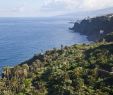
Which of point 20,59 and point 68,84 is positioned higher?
point 68,84

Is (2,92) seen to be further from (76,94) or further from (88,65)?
(88,65)

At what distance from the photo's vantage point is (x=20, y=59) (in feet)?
481

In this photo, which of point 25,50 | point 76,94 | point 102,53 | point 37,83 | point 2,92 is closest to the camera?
point 76,94

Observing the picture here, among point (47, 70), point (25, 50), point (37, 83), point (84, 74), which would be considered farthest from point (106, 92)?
point (25, 50)

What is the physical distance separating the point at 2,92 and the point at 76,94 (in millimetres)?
16860

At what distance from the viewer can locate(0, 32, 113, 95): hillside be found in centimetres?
6788

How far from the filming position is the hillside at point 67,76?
2672 inches

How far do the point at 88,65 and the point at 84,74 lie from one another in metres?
8.08

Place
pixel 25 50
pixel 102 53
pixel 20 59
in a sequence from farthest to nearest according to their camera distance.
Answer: pixel 25 50 < pixel 20 59 < pixel 102 53

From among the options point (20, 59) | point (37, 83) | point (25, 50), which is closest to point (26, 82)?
point (37, 83)

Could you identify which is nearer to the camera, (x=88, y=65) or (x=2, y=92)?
(x=2, y=92)

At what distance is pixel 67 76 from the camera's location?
73.8 metres

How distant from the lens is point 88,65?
82.8m

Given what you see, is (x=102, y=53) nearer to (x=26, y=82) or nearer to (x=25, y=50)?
(x=26, y=82)
